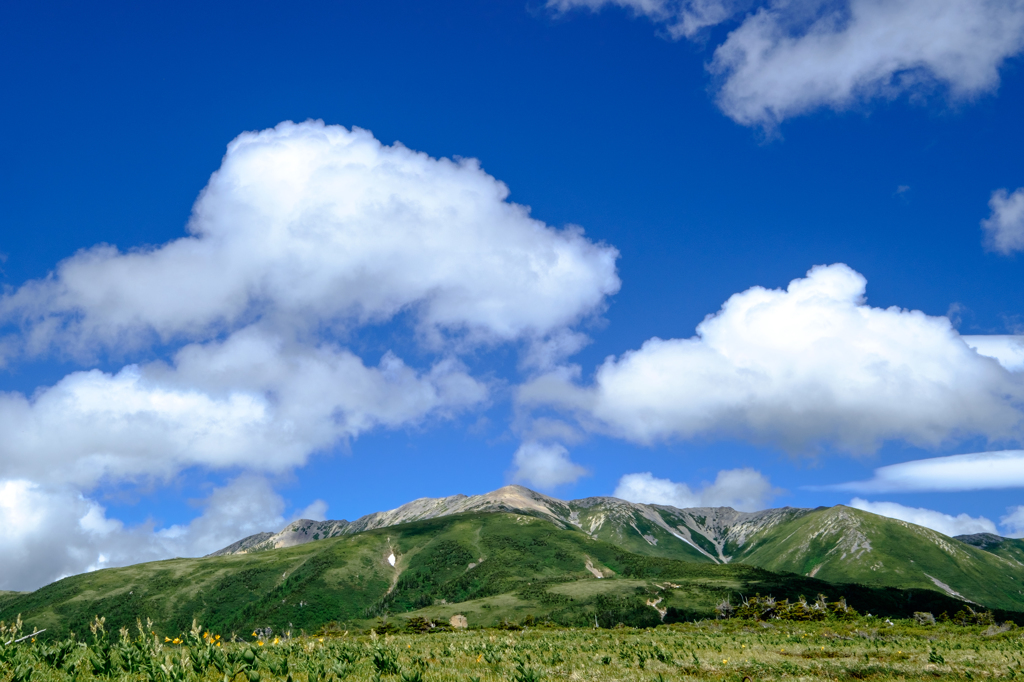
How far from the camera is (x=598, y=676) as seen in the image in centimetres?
2555

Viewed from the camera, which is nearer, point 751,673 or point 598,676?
point 598,676

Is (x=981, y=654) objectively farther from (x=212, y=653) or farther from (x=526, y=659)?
(x=212, y=653)

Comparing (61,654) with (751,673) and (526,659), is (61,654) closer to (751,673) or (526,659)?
(526,659)

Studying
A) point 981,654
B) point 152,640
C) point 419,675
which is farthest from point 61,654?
point 981,654

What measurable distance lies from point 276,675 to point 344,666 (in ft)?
5.57

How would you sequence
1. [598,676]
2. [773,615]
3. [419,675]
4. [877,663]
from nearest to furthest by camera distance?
[419,675] < [598,676] < [877,663] < [773,615]

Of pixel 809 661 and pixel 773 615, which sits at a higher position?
pixel 809 661

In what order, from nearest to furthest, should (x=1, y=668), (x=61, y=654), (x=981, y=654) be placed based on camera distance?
1. (x=1, y=668)
2. (x=61, y=654)
3. (x=981, y=654)

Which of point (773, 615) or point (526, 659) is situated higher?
point (526, 659)

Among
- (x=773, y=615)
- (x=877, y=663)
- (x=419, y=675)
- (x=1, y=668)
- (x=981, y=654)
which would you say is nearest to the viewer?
(x=1, y=668)

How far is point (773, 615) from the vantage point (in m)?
156

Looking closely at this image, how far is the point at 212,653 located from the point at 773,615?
171330 mm

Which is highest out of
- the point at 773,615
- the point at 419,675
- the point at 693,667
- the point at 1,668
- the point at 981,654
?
the point at 1,668

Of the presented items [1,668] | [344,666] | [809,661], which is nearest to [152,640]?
[1,668]
